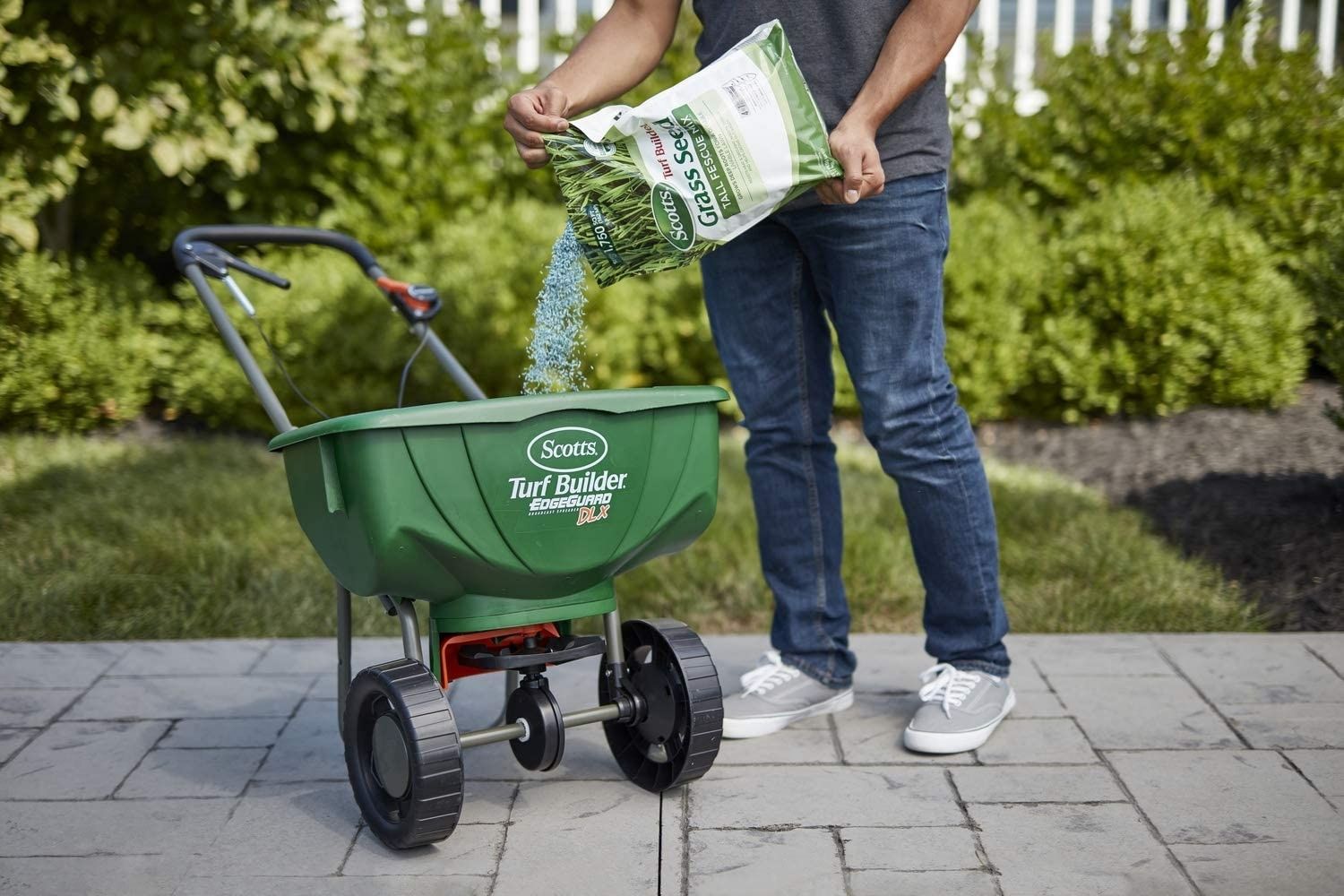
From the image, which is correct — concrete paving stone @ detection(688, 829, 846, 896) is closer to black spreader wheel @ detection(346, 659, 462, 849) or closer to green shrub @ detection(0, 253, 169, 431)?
black spreader wheel @ detection(346, 659, 462, 849)

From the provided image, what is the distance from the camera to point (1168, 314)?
5.16m

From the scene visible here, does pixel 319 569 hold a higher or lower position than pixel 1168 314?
lower

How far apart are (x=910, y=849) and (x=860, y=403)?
30.3 inches

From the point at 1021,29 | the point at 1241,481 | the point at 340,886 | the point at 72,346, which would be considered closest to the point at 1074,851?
the point at 340,886

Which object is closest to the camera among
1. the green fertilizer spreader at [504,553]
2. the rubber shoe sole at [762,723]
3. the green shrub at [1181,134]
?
the green fertilizer spreader at [504,553]

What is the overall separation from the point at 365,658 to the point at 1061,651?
155 cm

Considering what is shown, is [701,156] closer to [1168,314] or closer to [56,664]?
[56,664]

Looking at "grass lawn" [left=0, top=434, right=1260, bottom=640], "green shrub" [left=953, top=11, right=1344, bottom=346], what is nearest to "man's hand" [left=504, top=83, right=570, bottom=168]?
"grass lawn" [left=0, top=434, right=1260, bottom=640]

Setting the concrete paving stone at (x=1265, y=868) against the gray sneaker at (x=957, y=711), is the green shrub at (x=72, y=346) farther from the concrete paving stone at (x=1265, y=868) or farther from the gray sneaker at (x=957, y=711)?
the concrete paving stone at (x=1265, y=868)

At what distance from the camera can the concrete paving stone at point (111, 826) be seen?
2.25m

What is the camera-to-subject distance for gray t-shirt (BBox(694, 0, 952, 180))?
2400mm

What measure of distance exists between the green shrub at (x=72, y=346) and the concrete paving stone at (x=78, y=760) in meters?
2.61

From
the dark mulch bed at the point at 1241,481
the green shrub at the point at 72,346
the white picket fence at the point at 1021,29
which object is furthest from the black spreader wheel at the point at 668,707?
the white picket fence at the point at 1021,29

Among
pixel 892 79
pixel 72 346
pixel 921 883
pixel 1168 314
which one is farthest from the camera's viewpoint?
pixel 1168 314
